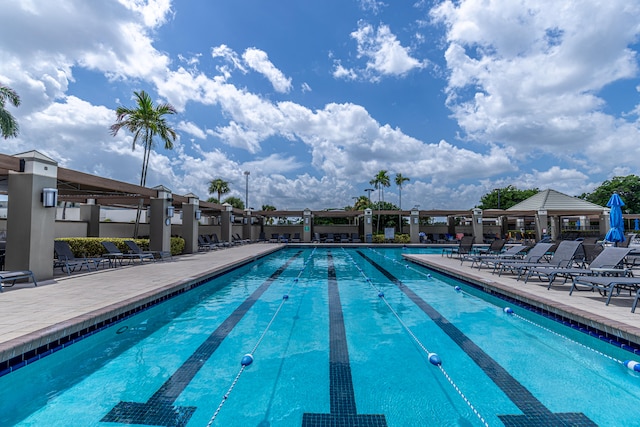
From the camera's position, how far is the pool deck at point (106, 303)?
3757mm

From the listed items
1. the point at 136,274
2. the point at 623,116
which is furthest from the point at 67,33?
the point at 623,116

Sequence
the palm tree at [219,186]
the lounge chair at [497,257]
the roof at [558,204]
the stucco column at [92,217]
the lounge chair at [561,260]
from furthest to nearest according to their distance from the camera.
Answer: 1. the palm tree at [219,186]
2. the roof at [558,204]
3. the stucco column at [92,217]
4. the lounge chair at [497,257]
5. the lounge chair at [561,260]

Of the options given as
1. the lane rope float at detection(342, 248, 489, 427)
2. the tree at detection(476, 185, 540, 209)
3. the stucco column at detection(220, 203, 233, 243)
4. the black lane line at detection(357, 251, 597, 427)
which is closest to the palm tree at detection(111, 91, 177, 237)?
the stucco column at detection(220, 203, 233, 243)

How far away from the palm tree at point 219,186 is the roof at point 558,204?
3762cm

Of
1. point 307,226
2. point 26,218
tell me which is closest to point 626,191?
point 307,226

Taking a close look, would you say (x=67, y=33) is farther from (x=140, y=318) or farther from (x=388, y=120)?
(x=388, y=120)

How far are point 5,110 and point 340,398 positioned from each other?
20.9 m

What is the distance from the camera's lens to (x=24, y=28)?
9.73 meters

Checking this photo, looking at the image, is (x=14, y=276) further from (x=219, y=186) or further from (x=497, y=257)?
(x=219, y=186)

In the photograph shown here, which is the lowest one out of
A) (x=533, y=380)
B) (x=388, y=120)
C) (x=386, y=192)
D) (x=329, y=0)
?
(x=533, y=380)

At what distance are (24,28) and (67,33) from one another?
1418 millimetres

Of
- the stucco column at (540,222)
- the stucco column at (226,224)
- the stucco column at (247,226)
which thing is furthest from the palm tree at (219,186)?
the stucco column at (540,222)

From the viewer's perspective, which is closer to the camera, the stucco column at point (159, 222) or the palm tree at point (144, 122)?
the stucco column at point (159, 222)

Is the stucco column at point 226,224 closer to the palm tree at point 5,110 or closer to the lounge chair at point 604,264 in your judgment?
the palm tree at point 5,110
